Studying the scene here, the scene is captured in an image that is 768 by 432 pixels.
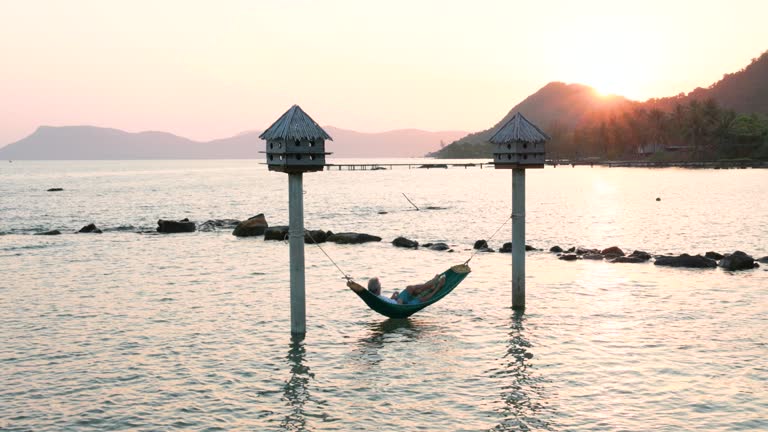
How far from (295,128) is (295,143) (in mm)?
384

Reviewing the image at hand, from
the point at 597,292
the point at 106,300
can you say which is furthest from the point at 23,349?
the point at 597,292

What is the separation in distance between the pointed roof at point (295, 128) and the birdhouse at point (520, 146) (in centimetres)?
555

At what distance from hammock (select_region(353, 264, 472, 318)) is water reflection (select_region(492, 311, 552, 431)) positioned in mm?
2598

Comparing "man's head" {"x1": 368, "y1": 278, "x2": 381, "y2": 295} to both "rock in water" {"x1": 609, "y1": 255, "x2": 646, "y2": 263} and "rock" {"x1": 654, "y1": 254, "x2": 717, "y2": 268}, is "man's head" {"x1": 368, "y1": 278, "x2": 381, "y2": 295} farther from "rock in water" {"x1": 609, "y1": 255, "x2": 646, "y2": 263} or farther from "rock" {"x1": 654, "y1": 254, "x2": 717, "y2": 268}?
"rock" {"x1": 654, "y1": 254, "x2": 717, "y2": 268}

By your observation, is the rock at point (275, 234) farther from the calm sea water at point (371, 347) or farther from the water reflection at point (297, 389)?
the water reflection at point (297, 389)

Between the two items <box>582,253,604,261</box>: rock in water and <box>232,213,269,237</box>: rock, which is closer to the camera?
<box>582,253,604,261</box>: rock in water

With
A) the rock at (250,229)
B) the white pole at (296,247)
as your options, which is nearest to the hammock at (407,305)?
the white pole at (296,247)

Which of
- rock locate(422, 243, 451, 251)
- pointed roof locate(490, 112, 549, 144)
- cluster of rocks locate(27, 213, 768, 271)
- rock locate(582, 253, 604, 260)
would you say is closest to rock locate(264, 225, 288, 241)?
cluster of rocks locate(27, 213, 768, 271)

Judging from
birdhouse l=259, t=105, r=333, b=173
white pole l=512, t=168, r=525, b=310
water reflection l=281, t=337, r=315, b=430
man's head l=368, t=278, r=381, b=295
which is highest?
birdhouse l=259, t=105, r=333, b=173

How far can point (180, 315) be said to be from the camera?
2069 centimetres

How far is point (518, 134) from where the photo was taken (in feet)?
63.5

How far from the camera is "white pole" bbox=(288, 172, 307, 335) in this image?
642 inches

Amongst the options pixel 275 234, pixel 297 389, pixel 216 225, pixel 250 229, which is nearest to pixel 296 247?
pixel 297 389

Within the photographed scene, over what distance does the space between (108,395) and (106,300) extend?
10494mm
